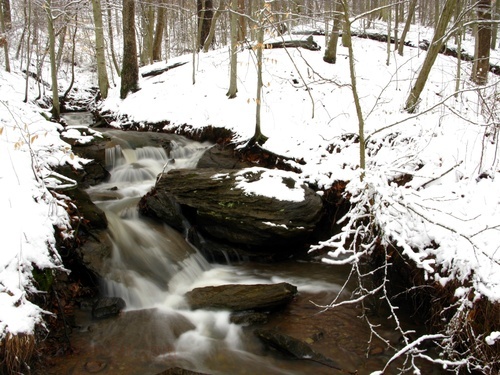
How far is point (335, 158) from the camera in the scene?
7.16 metres

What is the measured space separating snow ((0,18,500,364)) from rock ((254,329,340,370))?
1.17m

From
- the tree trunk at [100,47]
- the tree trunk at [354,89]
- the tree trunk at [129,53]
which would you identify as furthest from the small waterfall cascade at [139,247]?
the tree trunk at [100,47]

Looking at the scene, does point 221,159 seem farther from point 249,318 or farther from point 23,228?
point 23,228

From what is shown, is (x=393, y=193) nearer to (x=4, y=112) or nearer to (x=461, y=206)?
(x=461, y=206)

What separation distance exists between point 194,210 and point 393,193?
11.4 ft

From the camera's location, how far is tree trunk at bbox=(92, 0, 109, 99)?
12.2 m

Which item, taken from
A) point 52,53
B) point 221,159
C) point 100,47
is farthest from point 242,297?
point 100,47

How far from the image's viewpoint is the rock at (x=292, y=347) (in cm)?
381

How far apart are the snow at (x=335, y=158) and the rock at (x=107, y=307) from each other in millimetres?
870

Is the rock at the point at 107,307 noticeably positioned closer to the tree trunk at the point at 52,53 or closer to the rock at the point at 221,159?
the rock at the point at 221,159

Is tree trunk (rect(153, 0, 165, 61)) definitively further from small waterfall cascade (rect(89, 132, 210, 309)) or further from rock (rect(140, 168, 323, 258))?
rock (rect(140, 168, 323, 258))

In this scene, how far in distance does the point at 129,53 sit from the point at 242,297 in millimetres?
10740

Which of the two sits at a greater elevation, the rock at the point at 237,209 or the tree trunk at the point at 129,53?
the tree trunk at the point at 129,53

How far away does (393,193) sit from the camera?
398 centimetres
